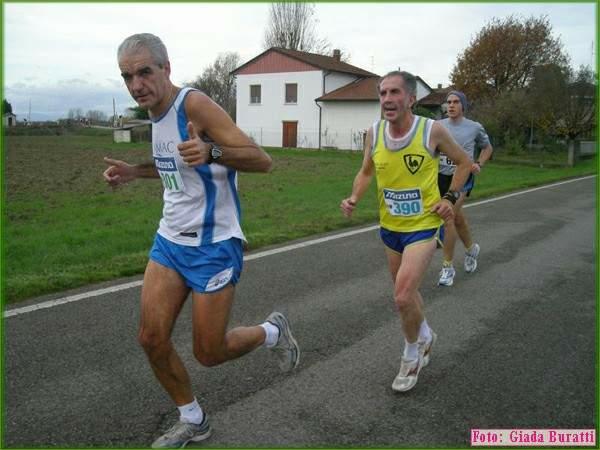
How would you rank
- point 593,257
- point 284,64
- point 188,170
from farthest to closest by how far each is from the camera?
point 284,64 < point 593,257 < point 188,170

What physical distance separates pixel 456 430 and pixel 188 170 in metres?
2.22

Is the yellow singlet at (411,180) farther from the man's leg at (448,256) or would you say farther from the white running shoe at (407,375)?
the man's leg at (448,256)

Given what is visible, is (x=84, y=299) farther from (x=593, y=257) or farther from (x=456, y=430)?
(x=593, y=257)

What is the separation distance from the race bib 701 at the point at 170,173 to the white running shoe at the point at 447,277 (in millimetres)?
4307

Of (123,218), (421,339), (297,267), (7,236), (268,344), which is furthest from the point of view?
(123,218)

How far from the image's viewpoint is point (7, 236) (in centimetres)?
927

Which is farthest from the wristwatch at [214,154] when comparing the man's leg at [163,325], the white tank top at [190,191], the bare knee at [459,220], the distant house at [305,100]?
the distant house at [305,100]

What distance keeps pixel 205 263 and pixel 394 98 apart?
71.6 inches

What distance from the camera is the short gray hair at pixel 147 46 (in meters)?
3.10

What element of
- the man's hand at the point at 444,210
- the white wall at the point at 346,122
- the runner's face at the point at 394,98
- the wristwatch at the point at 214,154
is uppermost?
the white wall at the point at 346,122

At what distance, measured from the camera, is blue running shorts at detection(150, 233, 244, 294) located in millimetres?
3307

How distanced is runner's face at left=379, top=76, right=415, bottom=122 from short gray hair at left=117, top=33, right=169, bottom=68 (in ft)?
5.39

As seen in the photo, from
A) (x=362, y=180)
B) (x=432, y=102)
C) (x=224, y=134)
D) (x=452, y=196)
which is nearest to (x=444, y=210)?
(x=452, y=196)

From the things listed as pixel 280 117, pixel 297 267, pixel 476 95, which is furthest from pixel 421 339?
pixel 476 95
